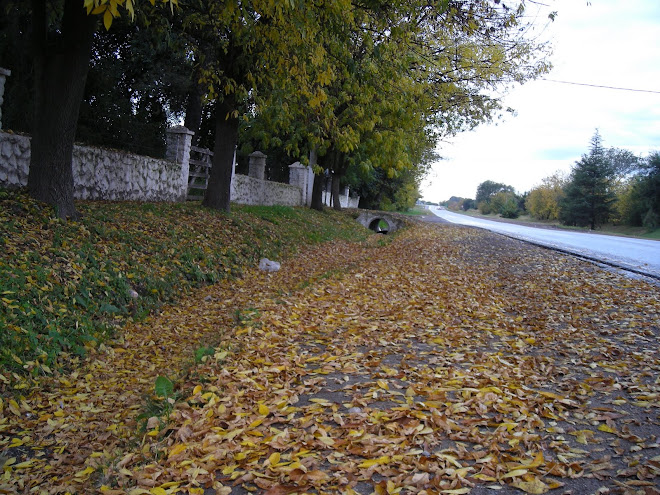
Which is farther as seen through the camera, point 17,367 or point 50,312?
point 50,312

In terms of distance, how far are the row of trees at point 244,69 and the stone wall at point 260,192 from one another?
2026mm

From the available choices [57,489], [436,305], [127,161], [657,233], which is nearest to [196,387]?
[57,489]

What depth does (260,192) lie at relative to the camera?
22516 mm

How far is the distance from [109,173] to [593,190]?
47477 millimetres

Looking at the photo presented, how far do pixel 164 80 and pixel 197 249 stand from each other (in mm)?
13947

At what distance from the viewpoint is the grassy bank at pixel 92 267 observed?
5.51 meters

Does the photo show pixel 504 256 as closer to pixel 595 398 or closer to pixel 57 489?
pixel 595 398

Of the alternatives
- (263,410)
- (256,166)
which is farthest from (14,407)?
(256,166)

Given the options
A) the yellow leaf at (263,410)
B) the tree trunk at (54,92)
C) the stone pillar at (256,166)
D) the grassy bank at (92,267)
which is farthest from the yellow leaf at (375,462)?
the stone pillar at (256,166)

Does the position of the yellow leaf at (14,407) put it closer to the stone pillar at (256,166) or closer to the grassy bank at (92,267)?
the grassy bank at (92,267)

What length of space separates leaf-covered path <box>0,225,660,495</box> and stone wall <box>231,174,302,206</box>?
40.8ft

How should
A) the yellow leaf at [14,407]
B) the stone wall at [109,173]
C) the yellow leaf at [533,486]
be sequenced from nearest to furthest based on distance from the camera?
1. the yellow leaf at [533,486]
2. the yellow leaf at [14,407]
3. the stone wall at [109,173]

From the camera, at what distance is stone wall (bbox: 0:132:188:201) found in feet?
31.5

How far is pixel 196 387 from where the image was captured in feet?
14.6
